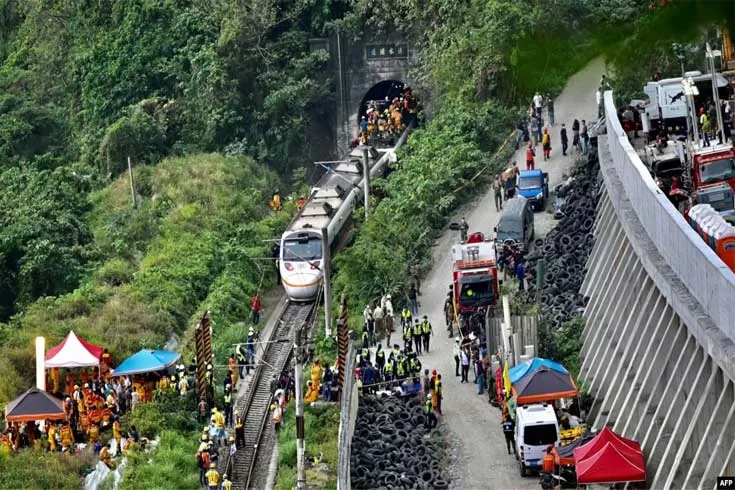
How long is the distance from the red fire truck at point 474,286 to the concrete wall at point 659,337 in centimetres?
254

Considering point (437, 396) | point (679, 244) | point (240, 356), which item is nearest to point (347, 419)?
point (437, 396)

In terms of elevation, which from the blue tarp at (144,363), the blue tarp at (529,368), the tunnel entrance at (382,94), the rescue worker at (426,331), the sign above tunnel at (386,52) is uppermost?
the sign above tunnel at (386,52)

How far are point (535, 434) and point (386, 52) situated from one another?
38244 mm

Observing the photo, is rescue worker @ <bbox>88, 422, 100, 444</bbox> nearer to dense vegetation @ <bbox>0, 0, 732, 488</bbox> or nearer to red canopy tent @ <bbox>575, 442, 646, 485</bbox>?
dense vegetation @ <bbox>0, 0, 732, 488</bbox>

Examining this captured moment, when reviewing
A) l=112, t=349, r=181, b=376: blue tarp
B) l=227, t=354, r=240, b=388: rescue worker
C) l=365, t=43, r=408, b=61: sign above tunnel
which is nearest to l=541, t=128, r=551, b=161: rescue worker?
l=227, t=354, r=240, b=388: rescue worker

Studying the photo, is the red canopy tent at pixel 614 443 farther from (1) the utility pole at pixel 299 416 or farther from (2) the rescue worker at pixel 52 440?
(2) the rescue worker at pixel 52 440

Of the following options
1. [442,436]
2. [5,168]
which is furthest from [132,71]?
[442,436]

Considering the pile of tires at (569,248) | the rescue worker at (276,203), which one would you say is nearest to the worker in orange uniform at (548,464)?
the pile of tires at (569,248)

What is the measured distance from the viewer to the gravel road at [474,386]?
3091 cm

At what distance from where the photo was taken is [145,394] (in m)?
38.1

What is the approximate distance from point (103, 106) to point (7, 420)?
35616mm

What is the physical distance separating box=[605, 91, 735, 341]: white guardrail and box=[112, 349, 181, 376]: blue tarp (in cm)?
1290

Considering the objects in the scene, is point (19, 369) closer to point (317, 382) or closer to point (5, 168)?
point (317, 382)

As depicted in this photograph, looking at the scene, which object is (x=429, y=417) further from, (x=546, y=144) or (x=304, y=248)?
(x=546, y=144)
